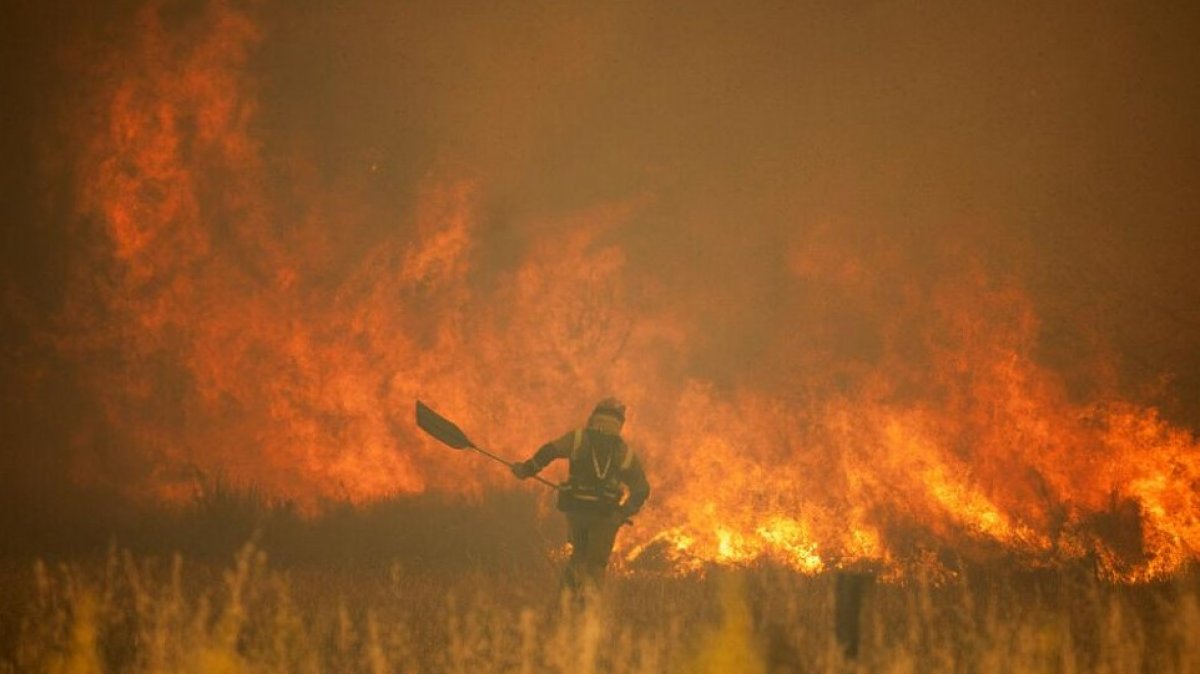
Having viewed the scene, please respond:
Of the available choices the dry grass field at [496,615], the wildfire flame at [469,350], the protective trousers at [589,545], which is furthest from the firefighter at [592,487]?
the wildfire flame at [469,350]

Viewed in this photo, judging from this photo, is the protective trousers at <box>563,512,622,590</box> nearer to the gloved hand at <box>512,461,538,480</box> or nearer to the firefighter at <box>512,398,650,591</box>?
the firefighter at <box>512,398,650,591</box>

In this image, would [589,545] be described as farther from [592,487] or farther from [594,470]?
[594,470]

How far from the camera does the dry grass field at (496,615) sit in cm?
701

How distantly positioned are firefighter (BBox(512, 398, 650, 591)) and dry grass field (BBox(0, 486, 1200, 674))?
1.60ft

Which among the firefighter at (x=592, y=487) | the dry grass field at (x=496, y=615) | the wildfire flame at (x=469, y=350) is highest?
the wildfire flame at (x=469, y=350)

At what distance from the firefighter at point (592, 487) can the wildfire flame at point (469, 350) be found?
409cm

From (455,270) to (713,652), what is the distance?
9.22 metres

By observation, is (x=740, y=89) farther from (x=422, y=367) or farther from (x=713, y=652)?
(x=713, y=652)

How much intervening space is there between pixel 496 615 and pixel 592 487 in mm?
1486

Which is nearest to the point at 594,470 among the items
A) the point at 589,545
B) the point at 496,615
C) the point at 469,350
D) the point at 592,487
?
the point at 592,487

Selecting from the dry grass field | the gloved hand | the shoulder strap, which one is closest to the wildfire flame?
the dry grass field

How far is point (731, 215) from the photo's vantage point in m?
15.1

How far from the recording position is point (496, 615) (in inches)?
347

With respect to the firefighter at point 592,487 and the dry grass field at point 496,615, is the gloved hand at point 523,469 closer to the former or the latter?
the firefighter at point 592,487
